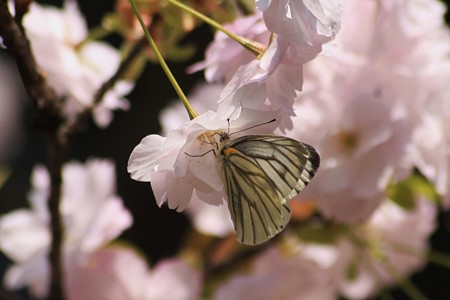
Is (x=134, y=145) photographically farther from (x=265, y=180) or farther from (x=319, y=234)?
(x=265, y=180)

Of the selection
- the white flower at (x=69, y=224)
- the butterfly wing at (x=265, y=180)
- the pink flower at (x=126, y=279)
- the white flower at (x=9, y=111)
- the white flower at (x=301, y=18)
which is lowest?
the white flower at (x=9, y=111)

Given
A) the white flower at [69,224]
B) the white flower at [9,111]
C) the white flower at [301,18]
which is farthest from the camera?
the white flower at [9,111]

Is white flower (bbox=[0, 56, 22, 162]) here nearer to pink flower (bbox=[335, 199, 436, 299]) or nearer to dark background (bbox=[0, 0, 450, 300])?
dark background (bbox=[0, 0, 450, 300])

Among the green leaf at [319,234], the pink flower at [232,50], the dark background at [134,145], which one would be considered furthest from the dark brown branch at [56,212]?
the dark background at [134,145]

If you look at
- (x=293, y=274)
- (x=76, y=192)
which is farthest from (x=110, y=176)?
(x=293, y=274)

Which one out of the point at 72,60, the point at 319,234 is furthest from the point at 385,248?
the point at 72,60

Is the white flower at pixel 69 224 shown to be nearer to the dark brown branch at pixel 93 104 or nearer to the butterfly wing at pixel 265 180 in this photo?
the dark brown branch at pixel 93 104

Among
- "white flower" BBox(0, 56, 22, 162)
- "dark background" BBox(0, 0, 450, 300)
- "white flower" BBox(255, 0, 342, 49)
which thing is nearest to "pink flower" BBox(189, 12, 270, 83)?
"white flower" BBox(255, 0, 342, 49)
